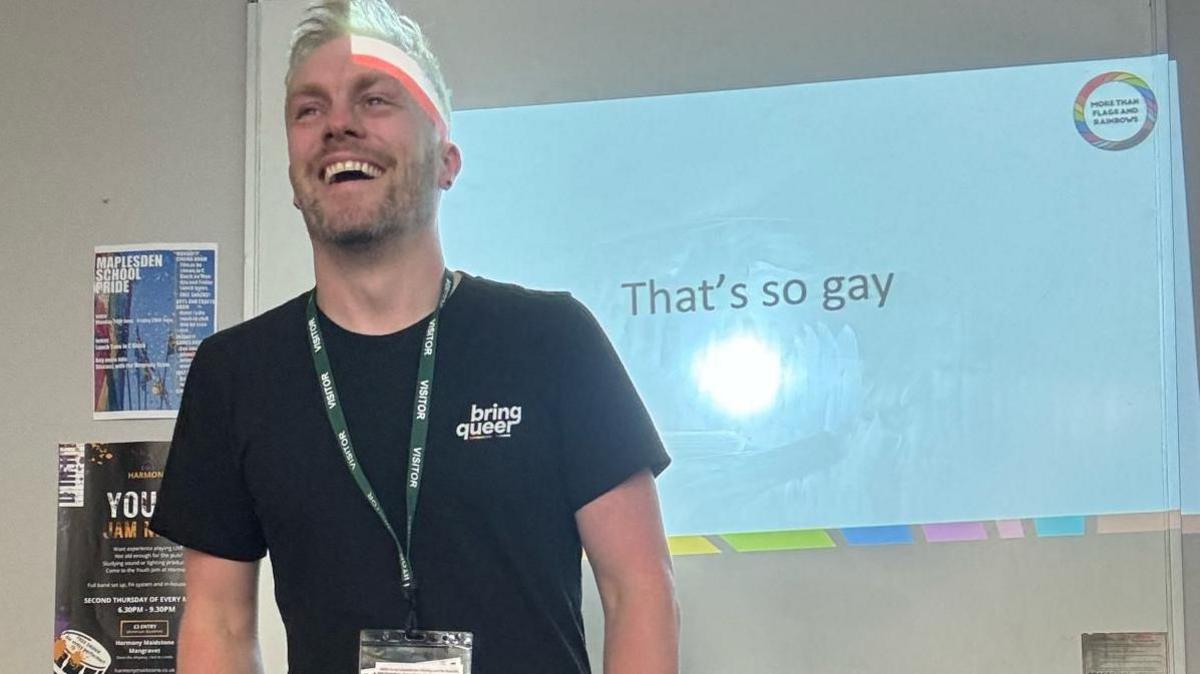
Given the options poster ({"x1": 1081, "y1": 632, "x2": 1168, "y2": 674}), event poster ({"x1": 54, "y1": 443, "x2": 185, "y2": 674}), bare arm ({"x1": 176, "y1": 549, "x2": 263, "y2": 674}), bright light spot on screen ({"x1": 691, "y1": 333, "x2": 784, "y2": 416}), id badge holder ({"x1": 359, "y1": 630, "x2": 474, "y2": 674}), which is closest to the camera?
id badge holder ({"x1": 359, "y1": 630, "x2": 474, "y2": 674})

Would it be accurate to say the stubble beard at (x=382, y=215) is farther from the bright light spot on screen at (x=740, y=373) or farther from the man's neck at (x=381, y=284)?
the bright light spot on screen at (x=740, y=373)

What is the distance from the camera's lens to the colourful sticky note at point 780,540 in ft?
5.77

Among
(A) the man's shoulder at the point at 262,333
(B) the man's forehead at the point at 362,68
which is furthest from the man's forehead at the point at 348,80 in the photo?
(A) the man's shoulder at the point at 262,333

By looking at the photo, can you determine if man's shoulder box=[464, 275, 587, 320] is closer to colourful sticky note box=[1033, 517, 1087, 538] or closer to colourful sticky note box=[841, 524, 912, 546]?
colourful sticky note box=[841, 524, 912, 546]

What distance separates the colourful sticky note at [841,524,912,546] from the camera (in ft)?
5.73

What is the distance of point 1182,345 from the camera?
174 cm

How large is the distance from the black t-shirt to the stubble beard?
11 cm

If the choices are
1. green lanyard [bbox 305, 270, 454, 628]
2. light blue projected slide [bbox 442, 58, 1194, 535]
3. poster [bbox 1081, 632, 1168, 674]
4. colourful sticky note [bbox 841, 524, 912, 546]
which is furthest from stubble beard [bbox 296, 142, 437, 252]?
poster [bbox 1081, 632, 1168, 674]

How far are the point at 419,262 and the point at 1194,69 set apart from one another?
1394mm

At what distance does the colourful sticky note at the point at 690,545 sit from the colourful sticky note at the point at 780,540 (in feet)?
0.12

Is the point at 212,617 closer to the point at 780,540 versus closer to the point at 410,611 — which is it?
the point at 410,611

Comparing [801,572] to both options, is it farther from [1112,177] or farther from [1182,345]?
[1112,177]

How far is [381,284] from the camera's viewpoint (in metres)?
1.22

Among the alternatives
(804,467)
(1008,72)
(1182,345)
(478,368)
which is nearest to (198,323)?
(478,368)
